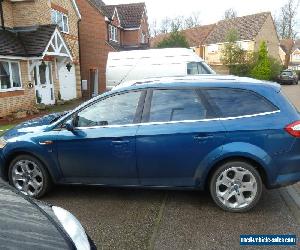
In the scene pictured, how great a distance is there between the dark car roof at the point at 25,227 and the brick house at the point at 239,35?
117 ft

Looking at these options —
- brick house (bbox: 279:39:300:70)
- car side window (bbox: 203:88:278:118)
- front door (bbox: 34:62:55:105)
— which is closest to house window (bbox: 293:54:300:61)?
brick house (bbox: 279:39:300:70)

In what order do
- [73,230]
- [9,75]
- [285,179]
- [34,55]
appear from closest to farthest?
[73,230], [285,179], [9,75], [34,55]

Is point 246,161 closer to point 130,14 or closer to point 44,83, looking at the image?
point 44,83

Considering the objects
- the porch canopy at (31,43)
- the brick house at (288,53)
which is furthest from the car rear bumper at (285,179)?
the brick house at (288,53)

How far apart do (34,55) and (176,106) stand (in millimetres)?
12023

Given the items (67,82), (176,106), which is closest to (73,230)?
(176,106)

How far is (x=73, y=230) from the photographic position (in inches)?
88.7

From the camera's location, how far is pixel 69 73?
63.0 ft

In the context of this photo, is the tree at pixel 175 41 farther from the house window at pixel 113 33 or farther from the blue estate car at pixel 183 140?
the blue estate car at pixel 183 140

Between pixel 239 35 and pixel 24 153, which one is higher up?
pixel 239 35

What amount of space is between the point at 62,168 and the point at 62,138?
0.44 m

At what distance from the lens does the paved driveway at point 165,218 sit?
3391 mm

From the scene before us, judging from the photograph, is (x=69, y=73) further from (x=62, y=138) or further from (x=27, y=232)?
(x=27, y=232)

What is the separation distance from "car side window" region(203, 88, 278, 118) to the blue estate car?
12 millimetres
